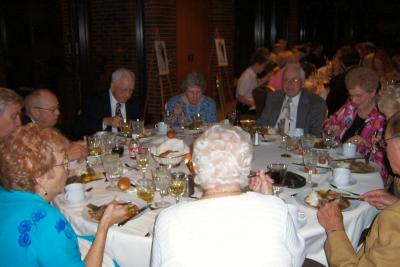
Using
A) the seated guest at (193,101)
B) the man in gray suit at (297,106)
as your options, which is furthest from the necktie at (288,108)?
the seated guest at (193,101)

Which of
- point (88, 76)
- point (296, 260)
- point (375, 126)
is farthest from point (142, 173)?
point (88, 76)

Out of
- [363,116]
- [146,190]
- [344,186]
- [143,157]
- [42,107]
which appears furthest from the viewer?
[363,116]

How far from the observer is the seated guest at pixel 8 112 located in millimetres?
2590

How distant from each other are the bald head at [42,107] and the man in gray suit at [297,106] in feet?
6.95

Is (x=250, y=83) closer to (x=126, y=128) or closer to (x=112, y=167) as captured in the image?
(x=126, y=128)

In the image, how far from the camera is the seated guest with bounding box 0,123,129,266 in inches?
50.6

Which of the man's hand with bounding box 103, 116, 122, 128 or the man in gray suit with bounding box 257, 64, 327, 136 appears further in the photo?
the man in gray suit with bounding box 257, 64, 327, 136

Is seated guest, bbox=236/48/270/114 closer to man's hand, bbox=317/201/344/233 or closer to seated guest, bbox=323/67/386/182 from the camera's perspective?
seated guest, bbox=323/67/386/182

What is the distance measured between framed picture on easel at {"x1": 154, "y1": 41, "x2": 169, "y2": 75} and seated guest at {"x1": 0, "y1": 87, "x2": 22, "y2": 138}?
402 centimetres

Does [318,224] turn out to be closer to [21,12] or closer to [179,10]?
[21,12]

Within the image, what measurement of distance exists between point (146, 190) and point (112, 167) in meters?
0.35

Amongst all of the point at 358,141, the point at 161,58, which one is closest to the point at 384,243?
the point at 358,141

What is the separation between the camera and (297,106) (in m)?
4.01

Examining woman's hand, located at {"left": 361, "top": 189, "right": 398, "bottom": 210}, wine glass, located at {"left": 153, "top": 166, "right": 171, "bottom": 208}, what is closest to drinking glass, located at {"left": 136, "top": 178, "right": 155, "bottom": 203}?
wine glass, located at {"left": 153, "top": 166, "right": 171, "bottom": 208}
